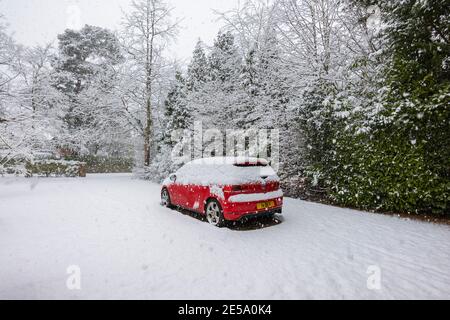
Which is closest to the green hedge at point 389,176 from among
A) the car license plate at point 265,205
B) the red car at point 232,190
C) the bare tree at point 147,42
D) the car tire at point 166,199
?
the red car at point 232,190

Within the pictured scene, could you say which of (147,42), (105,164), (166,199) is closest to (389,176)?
(166,199)

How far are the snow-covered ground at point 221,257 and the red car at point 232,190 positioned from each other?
17.6 inches

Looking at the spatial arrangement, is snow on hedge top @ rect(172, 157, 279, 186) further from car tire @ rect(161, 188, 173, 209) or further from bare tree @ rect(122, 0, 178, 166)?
bare tree @ rect(122, 0, 178, 166)

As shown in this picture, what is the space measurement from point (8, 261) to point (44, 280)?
1213mm

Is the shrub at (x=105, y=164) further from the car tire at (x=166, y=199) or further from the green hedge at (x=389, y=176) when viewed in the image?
the green hedge at (x=389, y=176)

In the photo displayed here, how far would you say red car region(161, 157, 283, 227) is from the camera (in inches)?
230

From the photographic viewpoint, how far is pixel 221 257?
4.50 metres

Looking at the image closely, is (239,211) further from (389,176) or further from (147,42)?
(147,42)

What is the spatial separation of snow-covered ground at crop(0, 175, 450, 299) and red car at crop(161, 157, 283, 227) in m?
0.45

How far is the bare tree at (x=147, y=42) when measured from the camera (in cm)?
1816

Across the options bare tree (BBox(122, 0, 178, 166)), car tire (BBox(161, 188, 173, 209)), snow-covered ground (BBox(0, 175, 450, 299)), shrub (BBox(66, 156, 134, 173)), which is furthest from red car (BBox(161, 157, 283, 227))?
shrub (BBox(66, 156, 134, 173))

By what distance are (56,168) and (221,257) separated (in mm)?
19101

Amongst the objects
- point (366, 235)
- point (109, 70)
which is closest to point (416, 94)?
point (366, 235)
